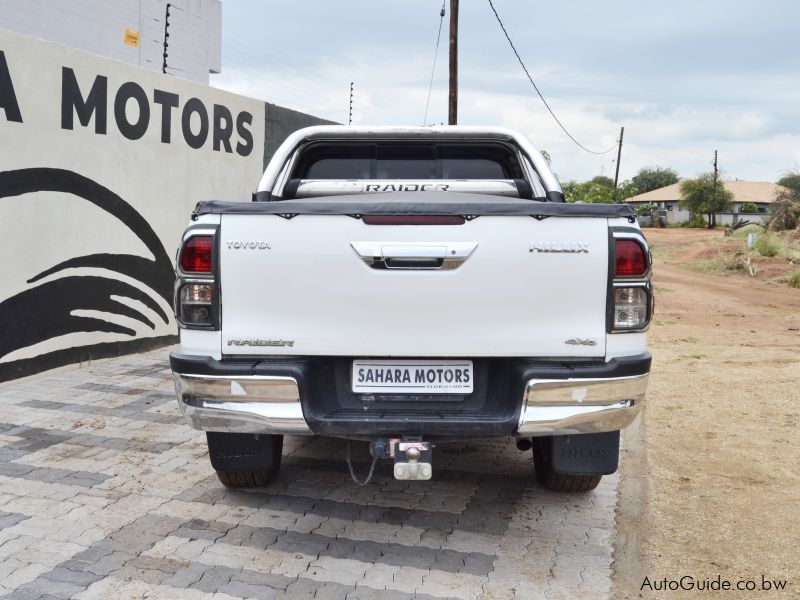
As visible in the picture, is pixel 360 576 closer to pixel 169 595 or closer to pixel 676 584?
pixel 169 595

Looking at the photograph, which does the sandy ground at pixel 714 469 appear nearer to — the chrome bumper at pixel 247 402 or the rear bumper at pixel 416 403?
the rear bumper at pixel 416 403

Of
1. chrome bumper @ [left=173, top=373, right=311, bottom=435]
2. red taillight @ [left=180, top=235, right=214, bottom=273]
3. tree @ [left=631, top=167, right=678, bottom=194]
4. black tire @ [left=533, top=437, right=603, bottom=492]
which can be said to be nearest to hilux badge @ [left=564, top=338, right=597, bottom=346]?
black tire @ [left=533, top=437, right=603, bottom=492]

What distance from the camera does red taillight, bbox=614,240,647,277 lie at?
3.48 m

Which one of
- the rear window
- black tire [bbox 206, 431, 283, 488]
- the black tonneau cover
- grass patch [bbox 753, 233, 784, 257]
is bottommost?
black tire [bbox 206, 431, 283, 488]

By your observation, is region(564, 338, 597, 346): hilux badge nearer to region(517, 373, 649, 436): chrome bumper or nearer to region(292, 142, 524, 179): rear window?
region(517, 373, 649, 436): chrome bumper

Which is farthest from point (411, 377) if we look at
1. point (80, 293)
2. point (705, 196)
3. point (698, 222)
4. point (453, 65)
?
point (705, 196)

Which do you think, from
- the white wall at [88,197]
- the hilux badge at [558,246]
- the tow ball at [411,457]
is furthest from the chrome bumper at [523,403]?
the white wall at [88,197]

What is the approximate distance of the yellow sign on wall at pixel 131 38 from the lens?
18.3 m

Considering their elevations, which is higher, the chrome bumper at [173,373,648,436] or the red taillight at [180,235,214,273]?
the red taillight at [180,235,214,273]

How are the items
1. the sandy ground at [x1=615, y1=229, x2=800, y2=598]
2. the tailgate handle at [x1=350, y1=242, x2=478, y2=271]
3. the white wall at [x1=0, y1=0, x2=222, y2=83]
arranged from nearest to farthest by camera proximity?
1. the tailgate handle at [x1=350, y1=242, x2=478, y2=271]
2. the sandy ground at [x1=615, y1=229, x2=800, y2=598]
3. the white wall at [x1=0, y1=0, x2=222, y2=83]

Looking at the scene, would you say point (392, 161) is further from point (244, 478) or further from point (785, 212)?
point (785, 212)

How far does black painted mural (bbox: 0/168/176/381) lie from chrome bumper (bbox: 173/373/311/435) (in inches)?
170

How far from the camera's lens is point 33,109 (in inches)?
284

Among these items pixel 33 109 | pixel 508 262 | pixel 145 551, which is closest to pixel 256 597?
pixel 145 551
